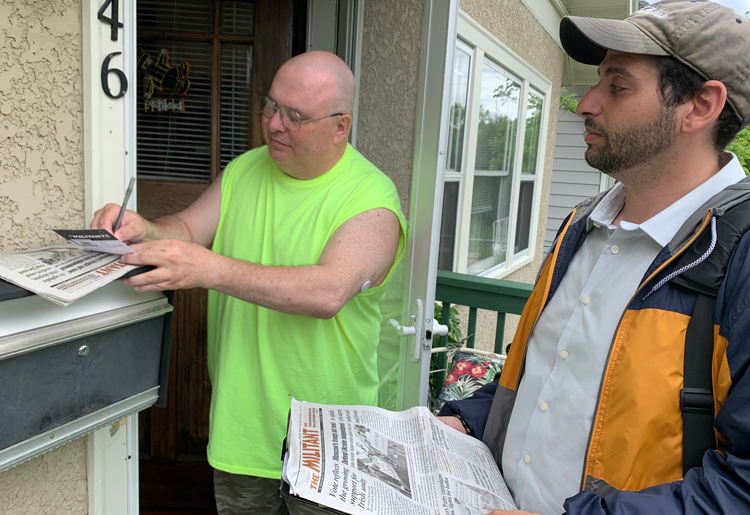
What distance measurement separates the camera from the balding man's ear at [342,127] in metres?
1.84

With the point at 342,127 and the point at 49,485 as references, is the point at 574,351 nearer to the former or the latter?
the point at 342,127

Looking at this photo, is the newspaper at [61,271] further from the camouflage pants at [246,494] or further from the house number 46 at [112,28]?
the camouflage pants at [246,494]

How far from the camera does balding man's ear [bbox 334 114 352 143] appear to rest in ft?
6.04

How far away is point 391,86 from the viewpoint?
2.39 m

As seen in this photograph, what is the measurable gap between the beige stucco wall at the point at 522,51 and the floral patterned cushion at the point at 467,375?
216 cm

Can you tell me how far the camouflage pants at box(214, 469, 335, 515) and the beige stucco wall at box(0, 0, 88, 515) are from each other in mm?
512

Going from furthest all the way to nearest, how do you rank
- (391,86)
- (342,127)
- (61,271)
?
(391,86) < (342,127) < (61,271)

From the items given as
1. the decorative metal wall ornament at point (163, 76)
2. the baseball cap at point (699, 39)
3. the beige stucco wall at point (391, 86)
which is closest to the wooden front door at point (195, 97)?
the decorative metal wall ornament at point (163, 76)

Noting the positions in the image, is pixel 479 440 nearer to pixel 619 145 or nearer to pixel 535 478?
pixel 535 478

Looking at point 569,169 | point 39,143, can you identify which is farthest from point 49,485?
point 569,169

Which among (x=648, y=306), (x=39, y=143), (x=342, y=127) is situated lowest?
(x=648, y=306)

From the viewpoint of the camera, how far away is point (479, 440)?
139 centimetres

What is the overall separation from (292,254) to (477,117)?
10.4 feet

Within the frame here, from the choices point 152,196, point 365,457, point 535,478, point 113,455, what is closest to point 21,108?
point 113,455
